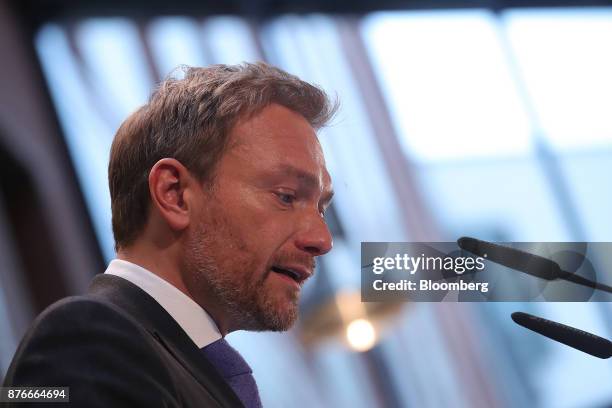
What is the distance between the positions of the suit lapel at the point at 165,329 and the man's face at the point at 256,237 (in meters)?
0.08

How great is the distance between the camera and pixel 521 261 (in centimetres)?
127

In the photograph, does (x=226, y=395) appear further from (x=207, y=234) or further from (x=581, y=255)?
(x=581, y=255)

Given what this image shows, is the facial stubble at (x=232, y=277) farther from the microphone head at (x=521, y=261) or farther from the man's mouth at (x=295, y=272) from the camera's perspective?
the microphone head at (x=521, y=261)

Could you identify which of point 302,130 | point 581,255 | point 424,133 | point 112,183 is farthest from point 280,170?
point 424,133

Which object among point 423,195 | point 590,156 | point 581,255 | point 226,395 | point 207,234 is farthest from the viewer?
point 423,195

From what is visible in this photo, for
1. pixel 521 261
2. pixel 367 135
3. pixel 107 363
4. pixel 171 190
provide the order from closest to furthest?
pixel 107 363 < pixel 171 190 < pixel 521 261 < pixel 367 135

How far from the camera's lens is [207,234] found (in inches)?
42.6

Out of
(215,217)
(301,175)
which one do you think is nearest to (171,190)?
(215,217)

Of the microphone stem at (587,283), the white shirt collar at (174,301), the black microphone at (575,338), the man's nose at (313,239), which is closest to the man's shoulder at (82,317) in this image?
the white shirt collar at (174,301)

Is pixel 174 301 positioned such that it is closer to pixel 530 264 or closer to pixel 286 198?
pixel 286 198

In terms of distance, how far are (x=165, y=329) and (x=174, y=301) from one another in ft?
0.24

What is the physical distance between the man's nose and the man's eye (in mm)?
39

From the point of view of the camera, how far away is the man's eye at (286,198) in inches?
43.4

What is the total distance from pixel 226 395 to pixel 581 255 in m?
0.63
